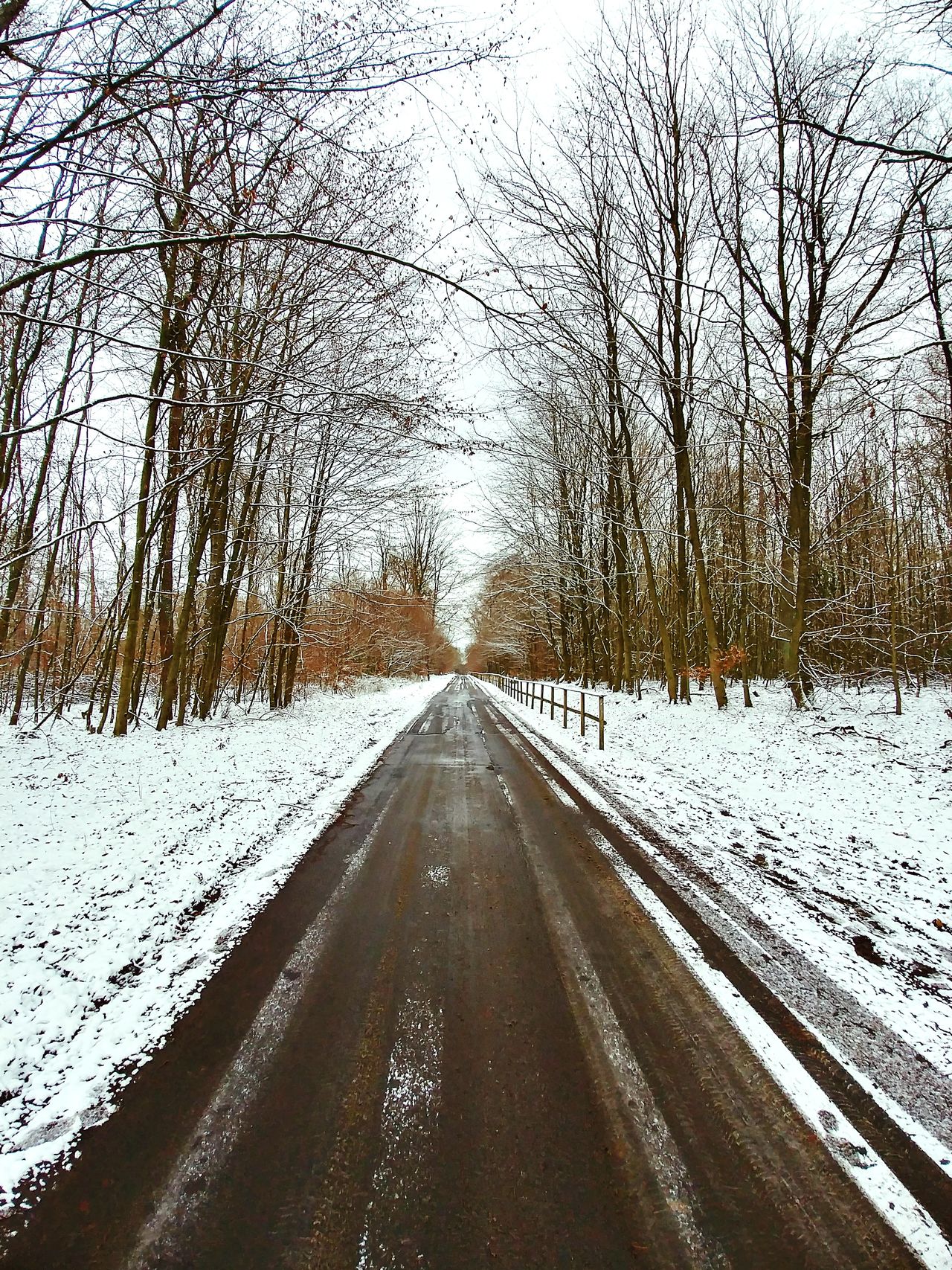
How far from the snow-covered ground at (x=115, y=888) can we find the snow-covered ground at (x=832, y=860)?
10.3ft

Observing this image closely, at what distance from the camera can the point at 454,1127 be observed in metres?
1.87

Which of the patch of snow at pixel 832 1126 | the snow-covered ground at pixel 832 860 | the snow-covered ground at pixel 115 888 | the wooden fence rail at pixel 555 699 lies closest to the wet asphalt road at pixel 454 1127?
the patch of snow at pixel 832 1126

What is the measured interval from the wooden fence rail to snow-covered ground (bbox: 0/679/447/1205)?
4.19 metres

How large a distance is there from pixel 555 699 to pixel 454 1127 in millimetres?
16785

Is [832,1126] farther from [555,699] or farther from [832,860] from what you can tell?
[555,699]

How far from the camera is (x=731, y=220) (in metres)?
11.1

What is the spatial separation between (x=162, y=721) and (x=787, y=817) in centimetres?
1079

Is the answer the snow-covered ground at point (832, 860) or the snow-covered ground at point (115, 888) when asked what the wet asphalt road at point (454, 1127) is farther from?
the snow-covered ground at point (832, 860)

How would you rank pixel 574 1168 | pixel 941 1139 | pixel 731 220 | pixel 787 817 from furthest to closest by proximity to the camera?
→ pixel 731 220 < pixel 787 817 < pixel 941 1139 < pixel 574 1168

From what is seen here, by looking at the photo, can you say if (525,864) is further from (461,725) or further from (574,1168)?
(461,725)

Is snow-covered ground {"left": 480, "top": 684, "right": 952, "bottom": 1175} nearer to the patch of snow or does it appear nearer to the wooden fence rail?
the patch of snow

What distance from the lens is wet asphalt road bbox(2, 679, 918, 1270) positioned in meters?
1.51

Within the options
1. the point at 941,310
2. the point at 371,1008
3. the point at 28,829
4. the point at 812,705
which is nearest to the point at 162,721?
the point at 28,829

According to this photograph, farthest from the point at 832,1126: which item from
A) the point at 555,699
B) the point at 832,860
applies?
the point at 555,699
